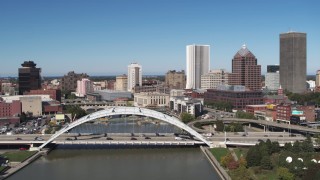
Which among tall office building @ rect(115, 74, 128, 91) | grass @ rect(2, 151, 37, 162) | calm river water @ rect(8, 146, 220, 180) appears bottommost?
calm river water @ rect(8, 146, 220, 180)

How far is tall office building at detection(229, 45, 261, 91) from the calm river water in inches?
2186

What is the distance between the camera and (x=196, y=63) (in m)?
126

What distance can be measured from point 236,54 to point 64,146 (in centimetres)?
6103

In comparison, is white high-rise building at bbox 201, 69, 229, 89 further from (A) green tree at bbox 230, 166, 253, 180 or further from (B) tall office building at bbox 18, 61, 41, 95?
(A) green tree at bbox 230, 166, 253, 180

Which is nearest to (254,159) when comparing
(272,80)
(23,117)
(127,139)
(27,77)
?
(127,139)

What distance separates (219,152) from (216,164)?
13.8 feet

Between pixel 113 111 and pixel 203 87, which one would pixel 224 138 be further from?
pixel 203 87

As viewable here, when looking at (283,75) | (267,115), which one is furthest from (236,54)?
(267,115)

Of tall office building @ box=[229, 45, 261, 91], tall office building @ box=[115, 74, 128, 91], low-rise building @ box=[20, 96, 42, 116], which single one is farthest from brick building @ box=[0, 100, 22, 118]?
tall office building @ box=[115, 74, 128, 91]

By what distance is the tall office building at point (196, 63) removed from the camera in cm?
12450

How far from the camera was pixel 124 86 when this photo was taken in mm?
123312

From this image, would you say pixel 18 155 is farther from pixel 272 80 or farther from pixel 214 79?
pixel 272 80

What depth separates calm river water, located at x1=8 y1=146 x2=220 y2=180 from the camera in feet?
97.8

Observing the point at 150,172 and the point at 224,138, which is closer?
the point at 150,172
